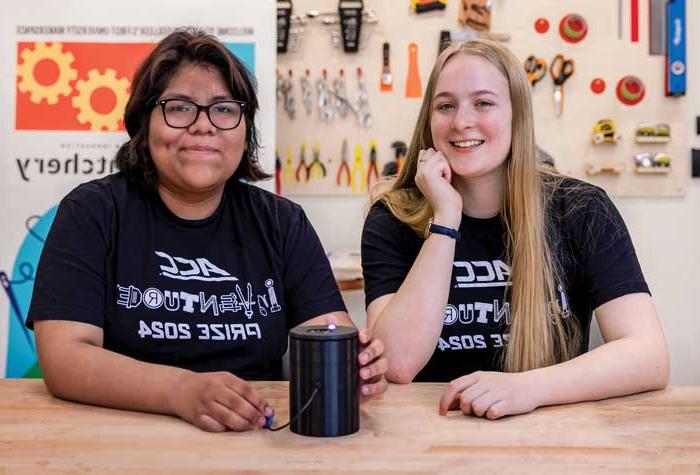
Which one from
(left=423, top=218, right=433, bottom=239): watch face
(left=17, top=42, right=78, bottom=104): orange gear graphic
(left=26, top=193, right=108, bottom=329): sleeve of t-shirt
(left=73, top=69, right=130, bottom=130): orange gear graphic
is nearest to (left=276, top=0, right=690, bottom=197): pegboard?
(left=73, top=69, right=130, bottom=130): orange gear graphic

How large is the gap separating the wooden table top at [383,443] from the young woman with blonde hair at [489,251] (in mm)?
255

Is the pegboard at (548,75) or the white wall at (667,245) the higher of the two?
the pegboard at (548,75)

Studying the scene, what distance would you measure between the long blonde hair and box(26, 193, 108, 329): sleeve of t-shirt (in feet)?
1.99

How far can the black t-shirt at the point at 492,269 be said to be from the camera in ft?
4.74

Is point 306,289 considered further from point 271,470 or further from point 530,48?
point 530,48

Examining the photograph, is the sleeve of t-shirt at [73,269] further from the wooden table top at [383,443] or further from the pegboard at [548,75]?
the pegboard at [548,75]

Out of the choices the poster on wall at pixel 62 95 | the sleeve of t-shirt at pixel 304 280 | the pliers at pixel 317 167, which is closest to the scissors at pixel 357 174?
the pliers at pixel 317 167

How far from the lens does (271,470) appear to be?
34.3 inches

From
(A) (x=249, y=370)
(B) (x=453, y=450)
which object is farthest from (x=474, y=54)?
(B) (x=453, y=450)

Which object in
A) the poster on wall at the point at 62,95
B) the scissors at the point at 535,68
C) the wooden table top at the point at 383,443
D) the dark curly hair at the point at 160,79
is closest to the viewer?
the wooden table top at the point at 383,443

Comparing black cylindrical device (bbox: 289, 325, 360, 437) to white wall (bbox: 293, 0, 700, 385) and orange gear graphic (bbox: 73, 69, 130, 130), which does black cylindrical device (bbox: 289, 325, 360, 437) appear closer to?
orange gear graphic (bbox: 73, 69, 130, 130)

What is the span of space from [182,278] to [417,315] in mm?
453

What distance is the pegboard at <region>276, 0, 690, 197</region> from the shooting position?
3.24 metres

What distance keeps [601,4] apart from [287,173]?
5.16 ft
